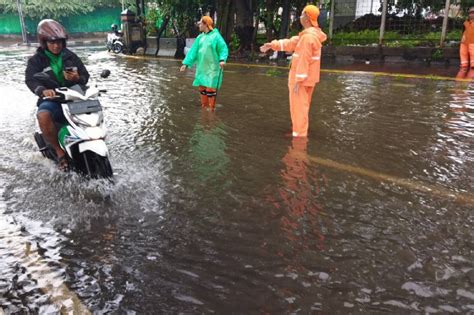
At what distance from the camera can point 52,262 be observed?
3.05 meters

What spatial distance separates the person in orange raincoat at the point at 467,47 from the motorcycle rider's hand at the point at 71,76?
10766 mm

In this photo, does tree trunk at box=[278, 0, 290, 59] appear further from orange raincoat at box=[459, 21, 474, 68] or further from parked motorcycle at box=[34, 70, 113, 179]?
parked motorcycle at box=[34, 70, 113, 179]

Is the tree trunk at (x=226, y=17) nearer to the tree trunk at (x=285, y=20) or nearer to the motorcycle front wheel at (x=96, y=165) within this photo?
the tree trunk at (x=285, y=20)

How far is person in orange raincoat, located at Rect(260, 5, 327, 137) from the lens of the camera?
225 inches

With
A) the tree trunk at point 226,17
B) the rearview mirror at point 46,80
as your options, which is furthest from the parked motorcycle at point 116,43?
the rearview mirror at point 46,80

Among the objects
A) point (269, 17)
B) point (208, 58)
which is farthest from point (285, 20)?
point (208, 58)

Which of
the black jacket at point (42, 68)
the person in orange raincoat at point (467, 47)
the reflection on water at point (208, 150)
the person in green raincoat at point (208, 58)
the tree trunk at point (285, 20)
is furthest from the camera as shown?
the tree trunk at point (285, 20)

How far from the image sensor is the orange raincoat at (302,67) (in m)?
5.73

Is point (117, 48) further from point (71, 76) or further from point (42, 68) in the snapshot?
point (71, 76)

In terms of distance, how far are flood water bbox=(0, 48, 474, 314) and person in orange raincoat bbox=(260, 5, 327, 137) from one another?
43 cm

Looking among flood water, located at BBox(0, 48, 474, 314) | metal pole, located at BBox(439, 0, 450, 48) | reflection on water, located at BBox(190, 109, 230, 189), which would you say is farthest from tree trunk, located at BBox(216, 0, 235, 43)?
flood water, located at BBox(0, 48, 474, 314)

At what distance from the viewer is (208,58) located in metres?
7.91

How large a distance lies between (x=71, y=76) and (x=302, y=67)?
9.58ft

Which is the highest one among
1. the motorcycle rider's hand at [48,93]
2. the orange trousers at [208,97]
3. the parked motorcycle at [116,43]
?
the parked motorcycle at [116,43]
